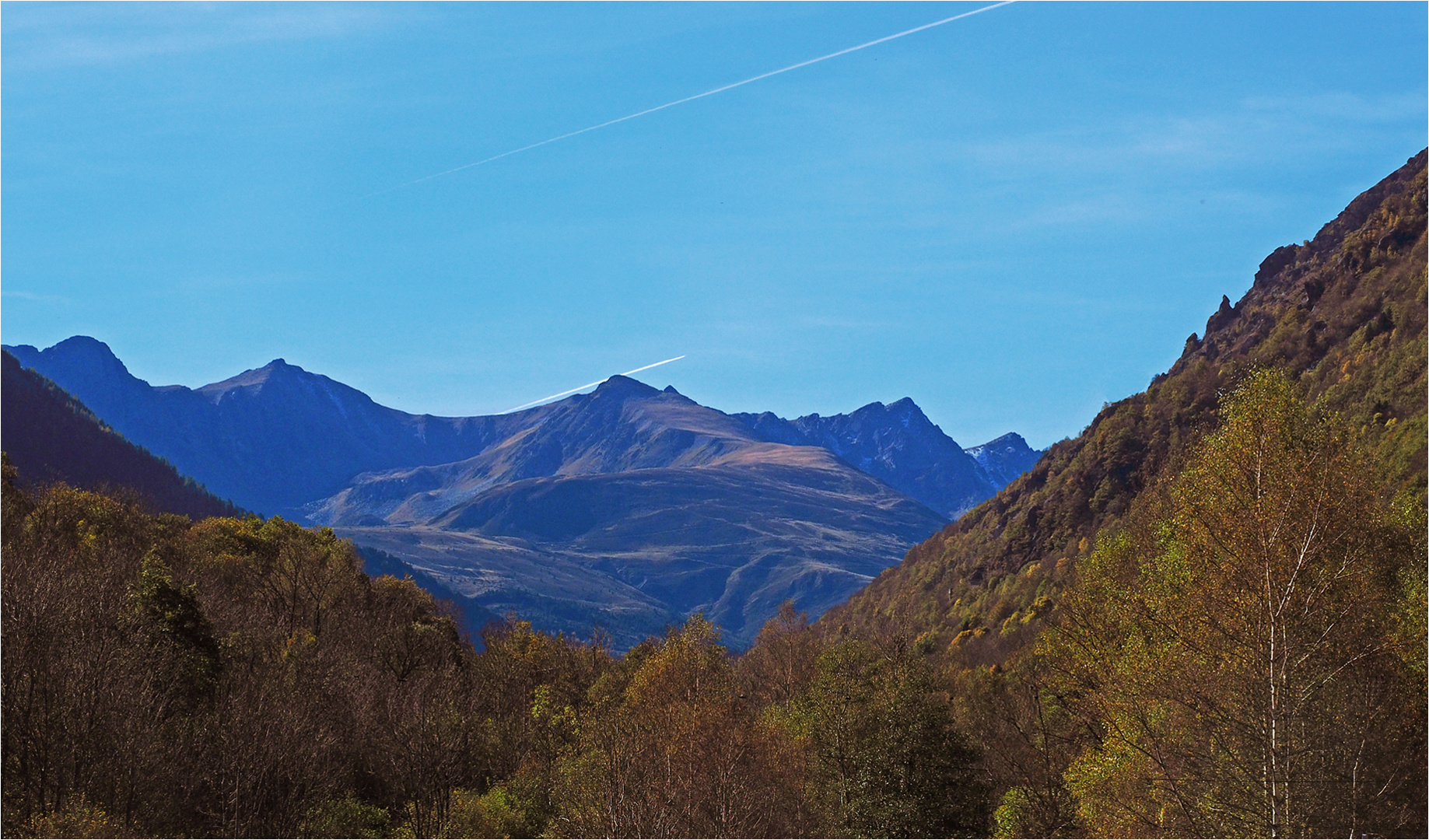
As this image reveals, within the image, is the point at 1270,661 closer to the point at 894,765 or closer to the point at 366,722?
the point at 894,765

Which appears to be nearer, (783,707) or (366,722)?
(366,722)

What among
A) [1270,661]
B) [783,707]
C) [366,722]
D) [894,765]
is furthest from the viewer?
[783,707]

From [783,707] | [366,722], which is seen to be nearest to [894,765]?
[366,722]

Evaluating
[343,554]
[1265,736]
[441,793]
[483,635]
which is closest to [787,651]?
[483,635]

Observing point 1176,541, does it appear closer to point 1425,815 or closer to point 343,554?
point 1425,815

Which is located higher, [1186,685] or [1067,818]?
[1186,685]

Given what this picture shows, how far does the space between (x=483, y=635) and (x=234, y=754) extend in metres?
89.3

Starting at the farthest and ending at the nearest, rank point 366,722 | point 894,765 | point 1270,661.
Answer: point 894,765
point 366,722
point 1270,661

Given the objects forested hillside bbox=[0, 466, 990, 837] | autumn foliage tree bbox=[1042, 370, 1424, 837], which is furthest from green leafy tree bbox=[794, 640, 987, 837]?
autumn foliage tree bbox=[1042, 370, 1424, 837]

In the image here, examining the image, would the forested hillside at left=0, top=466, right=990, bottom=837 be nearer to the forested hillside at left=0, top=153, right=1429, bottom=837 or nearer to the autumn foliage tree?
the forested hillside at left=0, top=153, right=1429, bottom=837

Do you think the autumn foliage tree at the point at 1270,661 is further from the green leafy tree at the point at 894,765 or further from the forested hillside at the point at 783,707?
the green leafy tree at the point at 894,765

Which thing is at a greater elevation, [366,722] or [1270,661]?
[1270,661]

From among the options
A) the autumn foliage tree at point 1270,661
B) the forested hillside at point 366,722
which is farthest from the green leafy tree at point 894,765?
the autumn foliage tree at point 1270,661

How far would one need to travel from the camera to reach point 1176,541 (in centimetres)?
6228
